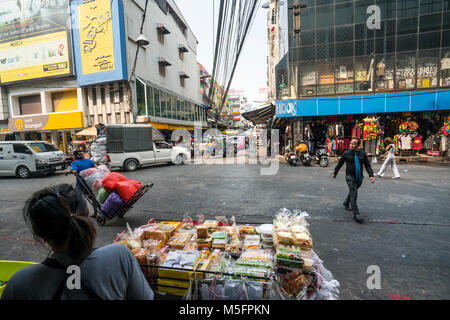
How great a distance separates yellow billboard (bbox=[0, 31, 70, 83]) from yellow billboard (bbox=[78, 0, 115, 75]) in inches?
66.6

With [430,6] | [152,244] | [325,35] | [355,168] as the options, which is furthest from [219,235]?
[430,6]

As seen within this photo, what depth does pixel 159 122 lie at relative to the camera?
832 inches

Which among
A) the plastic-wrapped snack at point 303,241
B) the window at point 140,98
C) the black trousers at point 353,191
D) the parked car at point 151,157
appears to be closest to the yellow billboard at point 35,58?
the window at point 140,98

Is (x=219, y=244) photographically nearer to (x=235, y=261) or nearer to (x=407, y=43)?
(x=235, y=261)

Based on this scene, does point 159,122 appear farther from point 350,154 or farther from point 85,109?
point 350,154

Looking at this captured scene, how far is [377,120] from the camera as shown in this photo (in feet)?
44.0

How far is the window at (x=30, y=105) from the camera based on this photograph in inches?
815

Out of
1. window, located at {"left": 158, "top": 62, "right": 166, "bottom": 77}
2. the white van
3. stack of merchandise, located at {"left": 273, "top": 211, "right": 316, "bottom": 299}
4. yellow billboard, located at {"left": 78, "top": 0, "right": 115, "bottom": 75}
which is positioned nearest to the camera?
stack of merchandise, located at {"left": 273, "top": 211, "right": 316, "bottom": 299}

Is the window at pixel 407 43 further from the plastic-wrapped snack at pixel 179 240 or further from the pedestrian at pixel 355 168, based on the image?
the plastic-wrapped snack at pixel 179 240

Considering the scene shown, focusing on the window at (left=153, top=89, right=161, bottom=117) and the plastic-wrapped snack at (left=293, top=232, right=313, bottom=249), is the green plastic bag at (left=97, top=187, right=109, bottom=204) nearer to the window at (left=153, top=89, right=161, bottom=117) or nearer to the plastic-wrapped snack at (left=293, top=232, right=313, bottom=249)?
the plastic-wrapped snack at (left=293, top=232, right=313, bottom=249)

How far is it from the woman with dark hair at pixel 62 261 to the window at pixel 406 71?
18619 millimetres

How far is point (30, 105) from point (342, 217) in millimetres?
27609

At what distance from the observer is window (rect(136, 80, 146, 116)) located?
63.9 feet

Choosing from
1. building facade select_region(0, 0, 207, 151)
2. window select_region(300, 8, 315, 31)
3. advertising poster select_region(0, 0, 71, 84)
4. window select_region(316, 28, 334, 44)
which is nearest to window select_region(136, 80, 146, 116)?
building facade select_region(0, 0, 207, 151)
